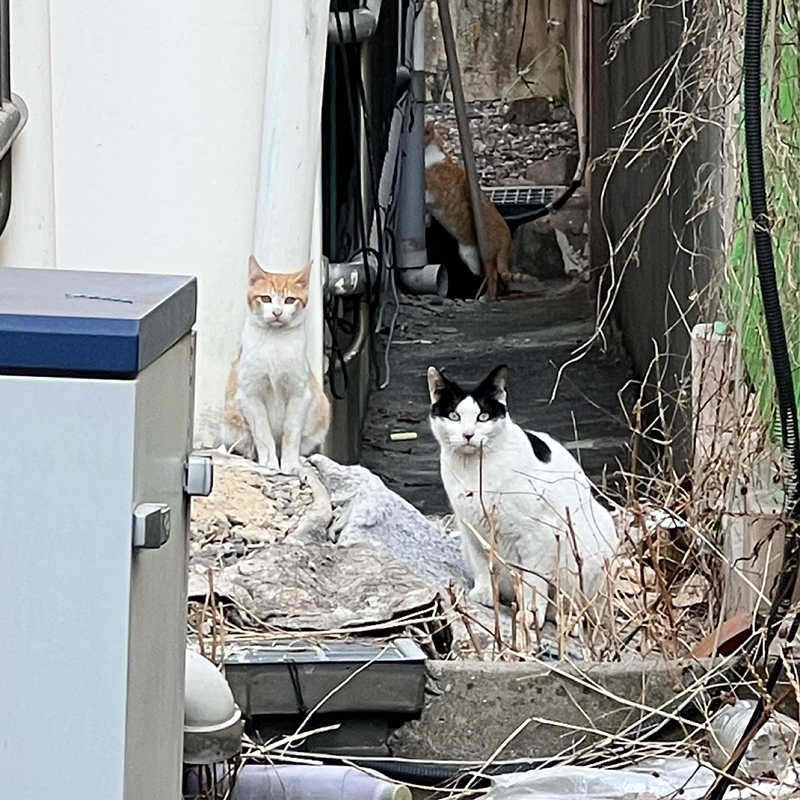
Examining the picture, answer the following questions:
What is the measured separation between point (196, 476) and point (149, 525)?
Answer: 0.90ft

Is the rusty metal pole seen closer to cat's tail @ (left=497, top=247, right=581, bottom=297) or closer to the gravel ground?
cat's tail @ (left=497, top=247, right=581, bottom=297)

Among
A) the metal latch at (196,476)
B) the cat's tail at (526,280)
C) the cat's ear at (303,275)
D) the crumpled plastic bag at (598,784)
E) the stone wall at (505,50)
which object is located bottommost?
the crumpled plastic bag at (598,784)

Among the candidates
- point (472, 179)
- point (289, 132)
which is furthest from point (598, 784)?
point (472, 179)

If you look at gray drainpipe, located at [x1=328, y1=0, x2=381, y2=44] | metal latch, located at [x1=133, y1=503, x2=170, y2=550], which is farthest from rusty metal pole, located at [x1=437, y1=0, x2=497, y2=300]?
metal latch, located at [x1=133, y1=503, x2=170, y2=550]

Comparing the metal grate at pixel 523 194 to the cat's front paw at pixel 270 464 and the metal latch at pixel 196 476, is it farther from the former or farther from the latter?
the metal latch at pixel 196 476

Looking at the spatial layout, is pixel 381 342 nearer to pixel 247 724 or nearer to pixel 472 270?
pixel 472 270

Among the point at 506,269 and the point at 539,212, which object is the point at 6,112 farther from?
the point at 539,212

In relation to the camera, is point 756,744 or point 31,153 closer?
point 756,744

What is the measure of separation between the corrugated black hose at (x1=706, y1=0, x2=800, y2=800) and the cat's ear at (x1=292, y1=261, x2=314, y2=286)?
7.02 feet

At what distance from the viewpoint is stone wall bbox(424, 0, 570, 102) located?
13.4 metres

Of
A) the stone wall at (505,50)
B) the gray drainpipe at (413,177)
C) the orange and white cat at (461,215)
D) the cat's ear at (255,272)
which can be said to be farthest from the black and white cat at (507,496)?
the stone wall at (505,50)

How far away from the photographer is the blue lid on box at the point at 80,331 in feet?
3.14

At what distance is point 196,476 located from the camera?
1260 mm

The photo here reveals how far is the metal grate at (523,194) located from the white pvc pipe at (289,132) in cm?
659
